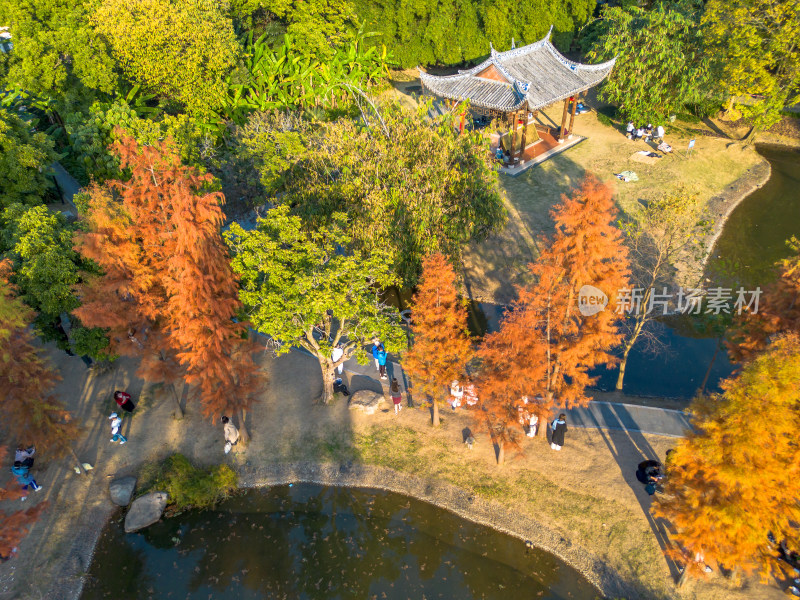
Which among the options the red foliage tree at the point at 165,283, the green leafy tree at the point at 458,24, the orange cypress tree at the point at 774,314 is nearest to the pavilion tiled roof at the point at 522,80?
the green leafy tree at the point at 458,24

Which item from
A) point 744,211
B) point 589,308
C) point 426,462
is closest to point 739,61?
point 744,211

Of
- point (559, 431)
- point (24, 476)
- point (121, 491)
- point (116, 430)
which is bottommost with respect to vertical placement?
point (121, 491)

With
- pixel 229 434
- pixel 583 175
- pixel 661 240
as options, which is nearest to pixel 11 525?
pixel 229 434

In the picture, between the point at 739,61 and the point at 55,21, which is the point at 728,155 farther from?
the point at 55,21

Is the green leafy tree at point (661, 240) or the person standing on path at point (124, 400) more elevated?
the green leafy tree at point (661, 240)

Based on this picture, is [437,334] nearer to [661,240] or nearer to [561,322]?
[561,322]

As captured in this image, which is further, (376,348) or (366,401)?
(376,348)

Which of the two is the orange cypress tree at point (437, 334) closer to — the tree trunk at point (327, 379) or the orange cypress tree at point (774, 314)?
the tree trunk at point (327, 379)
